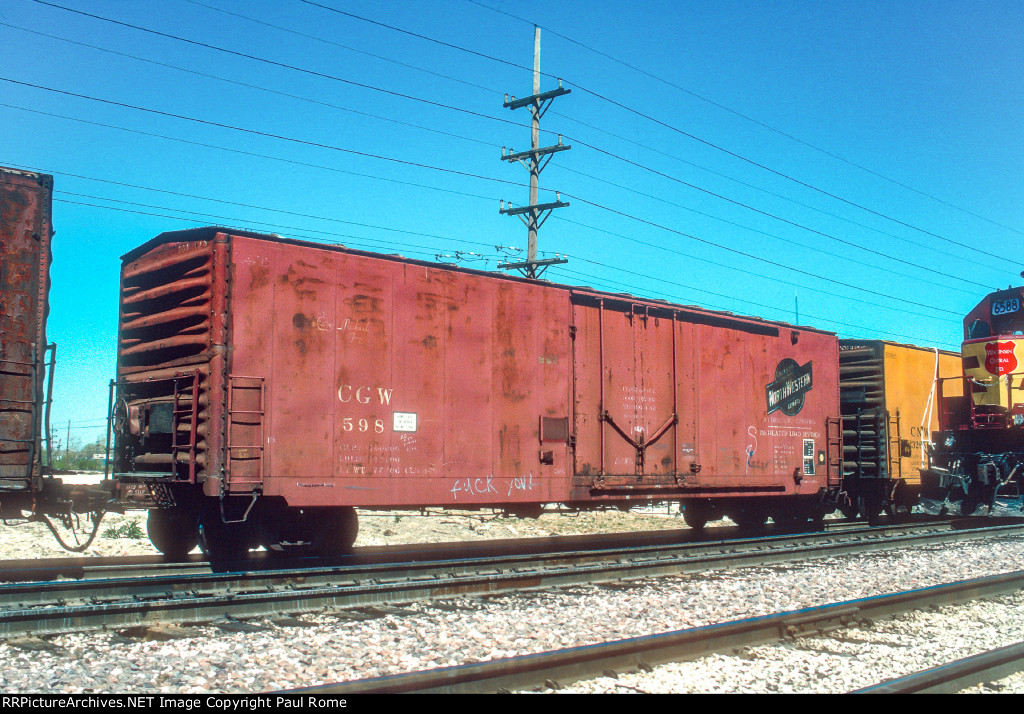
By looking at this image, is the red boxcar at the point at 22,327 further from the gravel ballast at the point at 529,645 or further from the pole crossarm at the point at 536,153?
the pole crossarm at the point at 536,153

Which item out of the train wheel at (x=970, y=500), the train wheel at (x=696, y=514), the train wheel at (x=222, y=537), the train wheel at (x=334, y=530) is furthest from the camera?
the train wheel at (x=970, y=500)

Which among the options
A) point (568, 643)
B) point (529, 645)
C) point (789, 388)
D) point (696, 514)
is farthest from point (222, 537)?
point (789, 388)

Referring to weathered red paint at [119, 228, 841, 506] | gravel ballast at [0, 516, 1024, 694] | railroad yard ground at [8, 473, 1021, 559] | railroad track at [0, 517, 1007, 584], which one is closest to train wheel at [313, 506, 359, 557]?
railroad track at [0, 517, 1007, 584]

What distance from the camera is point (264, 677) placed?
4.87 metres

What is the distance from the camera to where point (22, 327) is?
750cm

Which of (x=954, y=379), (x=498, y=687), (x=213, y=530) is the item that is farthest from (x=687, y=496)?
(x=954, y=379)

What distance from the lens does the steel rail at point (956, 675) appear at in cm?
454

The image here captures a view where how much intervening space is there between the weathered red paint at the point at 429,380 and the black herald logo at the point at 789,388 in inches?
24.1

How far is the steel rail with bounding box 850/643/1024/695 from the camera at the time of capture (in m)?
4.54

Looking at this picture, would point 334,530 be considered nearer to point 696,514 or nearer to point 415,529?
point 415,529

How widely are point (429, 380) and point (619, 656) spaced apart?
16.8ft

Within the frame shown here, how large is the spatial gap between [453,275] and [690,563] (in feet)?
15.0

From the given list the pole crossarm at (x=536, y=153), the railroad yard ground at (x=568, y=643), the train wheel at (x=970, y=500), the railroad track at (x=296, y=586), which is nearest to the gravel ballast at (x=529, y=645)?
the railroad yard ground at (x=568, y=643)

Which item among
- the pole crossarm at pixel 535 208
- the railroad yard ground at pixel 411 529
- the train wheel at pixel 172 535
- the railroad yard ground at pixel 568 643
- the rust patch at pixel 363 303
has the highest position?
the pole crossarm at pixel 535 208
